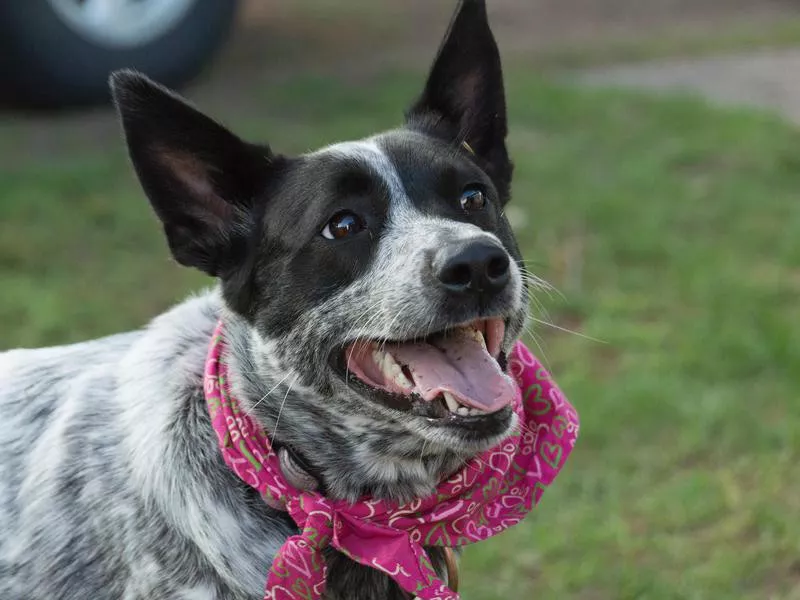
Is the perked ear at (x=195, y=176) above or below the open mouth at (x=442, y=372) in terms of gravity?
above

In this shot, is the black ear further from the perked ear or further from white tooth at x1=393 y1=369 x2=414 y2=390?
white tooth at x1=393 y1=369 x2=414 y2=390

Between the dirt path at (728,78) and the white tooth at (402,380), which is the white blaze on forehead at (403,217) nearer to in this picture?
the white tooth at (402,380)

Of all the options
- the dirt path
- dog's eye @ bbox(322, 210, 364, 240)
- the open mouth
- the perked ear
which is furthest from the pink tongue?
the dirt path

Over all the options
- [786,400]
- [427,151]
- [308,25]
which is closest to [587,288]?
[786,400]

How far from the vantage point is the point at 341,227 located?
2.50 m

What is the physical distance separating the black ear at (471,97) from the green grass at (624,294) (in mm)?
1403

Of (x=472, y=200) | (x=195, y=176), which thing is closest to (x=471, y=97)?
(x=472, y=200)

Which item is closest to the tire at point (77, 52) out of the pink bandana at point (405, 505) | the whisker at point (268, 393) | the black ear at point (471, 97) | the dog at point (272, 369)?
the black ear at point (471, 97)

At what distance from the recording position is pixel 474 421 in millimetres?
2299

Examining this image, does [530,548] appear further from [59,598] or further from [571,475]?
[59,598]

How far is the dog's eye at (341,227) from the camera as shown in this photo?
2494 millimetres

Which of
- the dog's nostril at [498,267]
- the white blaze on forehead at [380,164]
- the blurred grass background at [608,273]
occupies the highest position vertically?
the white blaze on forehead at [380,164]

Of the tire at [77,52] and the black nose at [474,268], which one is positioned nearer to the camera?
the black nose at [474,268]

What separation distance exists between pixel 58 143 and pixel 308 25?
3.58m
